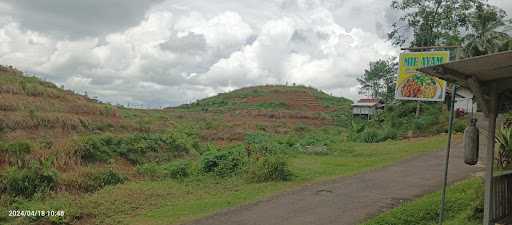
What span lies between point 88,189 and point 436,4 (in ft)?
81.2

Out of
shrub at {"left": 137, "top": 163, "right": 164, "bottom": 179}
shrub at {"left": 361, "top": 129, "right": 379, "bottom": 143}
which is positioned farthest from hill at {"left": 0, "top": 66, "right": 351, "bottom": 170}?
shrub at {"left": 361, "top": 129, "right": 379, "bottom": 143}

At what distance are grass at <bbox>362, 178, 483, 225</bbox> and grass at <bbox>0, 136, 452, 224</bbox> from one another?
3.35 m

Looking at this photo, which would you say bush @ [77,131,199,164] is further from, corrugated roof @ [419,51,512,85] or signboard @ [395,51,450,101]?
corrugated roof @ [419,51,512,85]

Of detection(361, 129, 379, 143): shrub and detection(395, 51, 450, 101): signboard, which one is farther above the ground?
detection(395, 51, 450, 101): signboard

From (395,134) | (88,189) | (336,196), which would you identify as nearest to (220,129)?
(395,134)

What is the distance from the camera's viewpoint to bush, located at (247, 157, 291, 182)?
41.4 feet

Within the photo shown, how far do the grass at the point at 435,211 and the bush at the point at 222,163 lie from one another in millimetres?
6292

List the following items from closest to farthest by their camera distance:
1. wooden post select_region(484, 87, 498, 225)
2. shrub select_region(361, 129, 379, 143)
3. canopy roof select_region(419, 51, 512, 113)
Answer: canopy roof select_region(419, 51, 512, 113) → wooden post select_region(484, 87, 498, 225) → shrub select_region(361, 129, 379, 143)

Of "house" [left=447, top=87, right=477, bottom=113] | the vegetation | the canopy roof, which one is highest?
the canopy roof

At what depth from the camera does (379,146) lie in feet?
65.0

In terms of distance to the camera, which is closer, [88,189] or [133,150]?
[88,189]

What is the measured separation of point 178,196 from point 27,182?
3828mm

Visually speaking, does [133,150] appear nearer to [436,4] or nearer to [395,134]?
[395,134]
